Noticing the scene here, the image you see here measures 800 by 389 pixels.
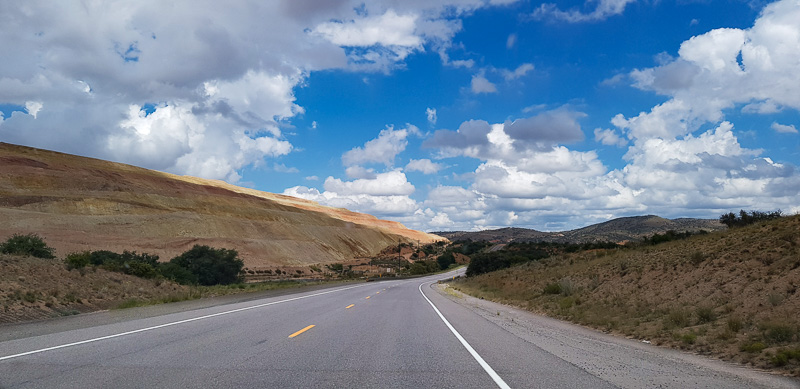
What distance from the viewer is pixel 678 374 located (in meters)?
7.83

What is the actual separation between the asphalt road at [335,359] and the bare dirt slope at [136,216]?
6368 cm

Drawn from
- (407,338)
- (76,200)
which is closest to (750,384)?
(407,338)

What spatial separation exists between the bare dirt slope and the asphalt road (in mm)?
63676

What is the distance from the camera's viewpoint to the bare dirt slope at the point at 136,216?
76.1m

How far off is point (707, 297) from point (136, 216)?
301 ft

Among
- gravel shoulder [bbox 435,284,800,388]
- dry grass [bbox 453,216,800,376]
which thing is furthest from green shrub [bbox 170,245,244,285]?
gravel shoulder [bbox 435,284,800,388]

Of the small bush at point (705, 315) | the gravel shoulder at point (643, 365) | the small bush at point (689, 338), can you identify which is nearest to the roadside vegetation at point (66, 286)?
the gravel shoulder at point (643, 365)

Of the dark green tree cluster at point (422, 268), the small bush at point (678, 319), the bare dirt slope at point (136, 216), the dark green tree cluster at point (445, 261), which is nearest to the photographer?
the small bush at point (678, 319)

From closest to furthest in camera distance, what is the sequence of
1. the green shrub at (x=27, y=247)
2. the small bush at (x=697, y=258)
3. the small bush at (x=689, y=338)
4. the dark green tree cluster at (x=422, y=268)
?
the small bush at (x=689, y=338) → the small bush at (x=697, y=258) → the green shrub at (x=27, y=247) → the dark green tree cluster at (x=422, y=268)

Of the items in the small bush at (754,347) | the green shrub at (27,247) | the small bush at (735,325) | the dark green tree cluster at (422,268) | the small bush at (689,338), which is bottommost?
the dark green tree cluster at (422,268)

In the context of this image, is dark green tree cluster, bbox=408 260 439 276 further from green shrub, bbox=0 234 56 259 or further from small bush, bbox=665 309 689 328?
small bush, bbox=665 309 689 328

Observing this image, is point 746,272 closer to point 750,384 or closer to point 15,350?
point 750,384

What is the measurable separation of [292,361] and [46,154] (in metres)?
130

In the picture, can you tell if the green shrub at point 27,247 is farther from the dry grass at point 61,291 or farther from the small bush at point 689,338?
the small bush at point 689,338
